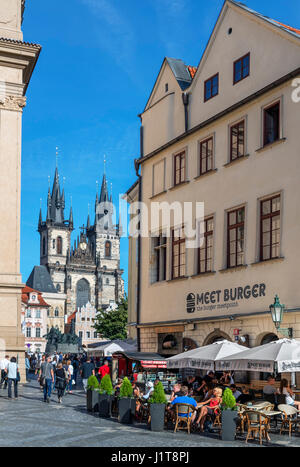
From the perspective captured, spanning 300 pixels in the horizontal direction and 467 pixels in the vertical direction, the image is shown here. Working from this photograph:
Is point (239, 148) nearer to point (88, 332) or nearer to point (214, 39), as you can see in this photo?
point (214, 39)

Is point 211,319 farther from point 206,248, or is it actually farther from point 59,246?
point 59,246

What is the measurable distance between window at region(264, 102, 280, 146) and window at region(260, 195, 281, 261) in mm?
1932

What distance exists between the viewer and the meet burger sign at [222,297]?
22.8m

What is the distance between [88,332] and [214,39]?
142 meters

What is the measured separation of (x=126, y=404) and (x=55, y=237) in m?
178

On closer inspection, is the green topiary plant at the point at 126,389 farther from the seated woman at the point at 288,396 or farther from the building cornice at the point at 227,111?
the building cornice at the point at 227,111

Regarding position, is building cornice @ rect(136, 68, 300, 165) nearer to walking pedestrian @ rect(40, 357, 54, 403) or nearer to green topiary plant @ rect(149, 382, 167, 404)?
walking pedestrian @ rect(40, 357, 54, 403)

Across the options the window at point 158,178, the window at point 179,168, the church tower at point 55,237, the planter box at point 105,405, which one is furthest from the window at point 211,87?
the church tower at point 55,237

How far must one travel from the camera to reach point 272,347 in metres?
17.3

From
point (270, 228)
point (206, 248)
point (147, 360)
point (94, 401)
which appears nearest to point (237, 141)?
point (270, 228)

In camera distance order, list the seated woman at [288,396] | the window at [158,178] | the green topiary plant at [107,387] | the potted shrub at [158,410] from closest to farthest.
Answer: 1. the potted shrub at [158,410]
2. the seated woman at [288,396]
3. the green topiary plant at [107,387]
4. the window at [158,178]

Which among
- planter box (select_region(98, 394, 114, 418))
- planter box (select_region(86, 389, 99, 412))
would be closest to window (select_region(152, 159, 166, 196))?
planter box (select_region(86, 389, 99, 412))

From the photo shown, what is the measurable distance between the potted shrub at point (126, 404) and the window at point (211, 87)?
1223cm

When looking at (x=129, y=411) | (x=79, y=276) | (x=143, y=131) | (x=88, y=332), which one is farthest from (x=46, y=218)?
(x=129, y=411)
